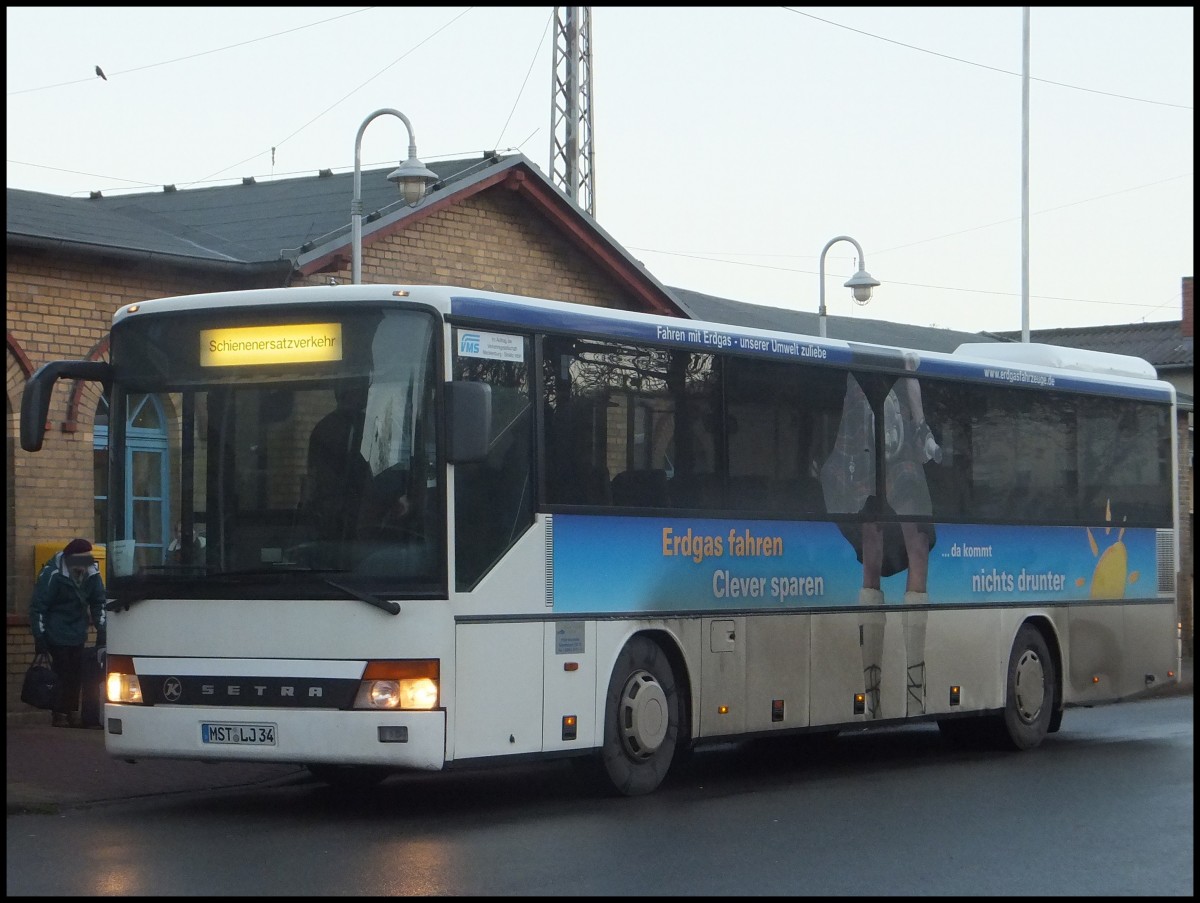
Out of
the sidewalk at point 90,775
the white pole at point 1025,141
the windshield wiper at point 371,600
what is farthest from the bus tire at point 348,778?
the white pole at point 1025,141

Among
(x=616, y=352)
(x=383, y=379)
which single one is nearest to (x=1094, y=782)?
(x=616, y=352)

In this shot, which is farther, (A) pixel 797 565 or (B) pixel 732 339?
(A) pixel 797 565

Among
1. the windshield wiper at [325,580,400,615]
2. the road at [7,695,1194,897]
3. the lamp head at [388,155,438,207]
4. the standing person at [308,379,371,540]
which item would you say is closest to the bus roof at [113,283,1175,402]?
the standing person at [308,379,371,540]

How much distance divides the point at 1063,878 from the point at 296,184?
17.8m

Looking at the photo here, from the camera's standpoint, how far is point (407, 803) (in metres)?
12.4

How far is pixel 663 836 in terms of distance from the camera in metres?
10.6

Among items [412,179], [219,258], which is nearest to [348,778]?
[412,179]

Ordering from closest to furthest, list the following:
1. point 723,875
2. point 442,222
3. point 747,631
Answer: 1. point 723,875
2. point 747,631
3. point 442,222

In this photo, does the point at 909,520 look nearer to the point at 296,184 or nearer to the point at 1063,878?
the point at 1063,878

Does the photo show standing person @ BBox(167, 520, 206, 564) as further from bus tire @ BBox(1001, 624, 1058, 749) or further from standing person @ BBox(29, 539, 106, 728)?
bus tire @ BBox(1001, 624, 1058, 749)

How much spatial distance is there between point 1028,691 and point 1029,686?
4 centimetres

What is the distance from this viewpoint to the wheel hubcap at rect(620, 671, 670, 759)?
12.4m

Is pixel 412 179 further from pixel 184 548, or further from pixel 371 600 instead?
pixel 371 600

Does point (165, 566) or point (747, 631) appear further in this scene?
point (747, 631)
